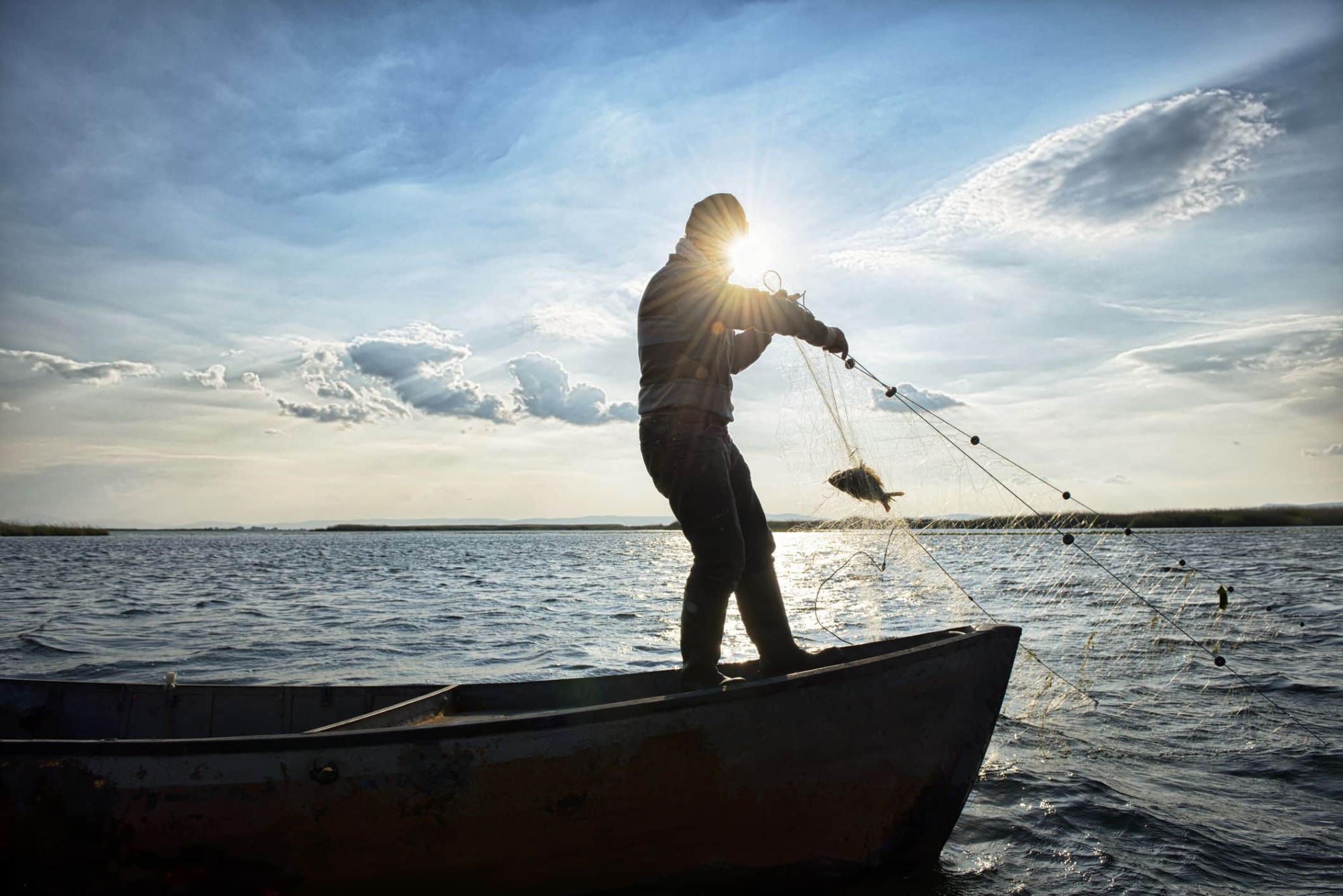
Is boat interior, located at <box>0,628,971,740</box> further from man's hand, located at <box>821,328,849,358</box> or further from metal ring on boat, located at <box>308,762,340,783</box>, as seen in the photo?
man's hand, located at <box>821,328,849,358</box>

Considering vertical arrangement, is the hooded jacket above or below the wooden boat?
above

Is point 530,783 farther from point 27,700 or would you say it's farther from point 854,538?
point 854,538

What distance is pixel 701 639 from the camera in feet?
13.4

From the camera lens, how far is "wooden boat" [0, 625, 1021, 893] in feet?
11.8

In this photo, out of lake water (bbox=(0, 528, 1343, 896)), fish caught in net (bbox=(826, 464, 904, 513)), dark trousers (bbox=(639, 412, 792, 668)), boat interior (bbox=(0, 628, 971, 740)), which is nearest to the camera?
dark trousers (bbox=(639, 412, 792, 668))

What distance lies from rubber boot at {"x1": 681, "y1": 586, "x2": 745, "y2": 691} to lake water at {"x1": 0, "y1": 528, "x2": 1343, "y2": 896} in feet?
4.89

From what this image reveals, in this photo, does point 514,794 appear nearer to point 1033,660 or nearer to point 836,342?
point 836,342

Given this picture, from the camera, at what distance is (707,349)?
4.00 meters

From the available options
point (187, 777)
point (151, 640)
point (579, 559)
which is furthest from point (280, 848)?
point (579, 559)

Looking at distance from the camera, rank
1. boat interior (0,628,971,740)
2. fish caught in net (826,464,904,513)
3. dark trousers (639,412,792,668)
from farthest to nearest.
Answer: fish caught in net (826,464,904,513), boat interior (0,628,971,740), dark trousers (639,412,792,668)

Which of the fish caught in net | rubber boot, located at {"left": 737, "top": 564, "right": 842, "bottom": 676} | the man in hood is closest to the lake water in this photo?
the fish caught in net

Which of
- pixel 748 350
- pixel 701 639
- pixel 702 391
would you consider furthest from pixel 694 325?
pixel 701 639

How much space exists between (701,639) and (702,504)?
2.43ft

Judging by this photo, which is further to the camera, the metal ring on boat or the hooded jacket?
the hooded jacket
